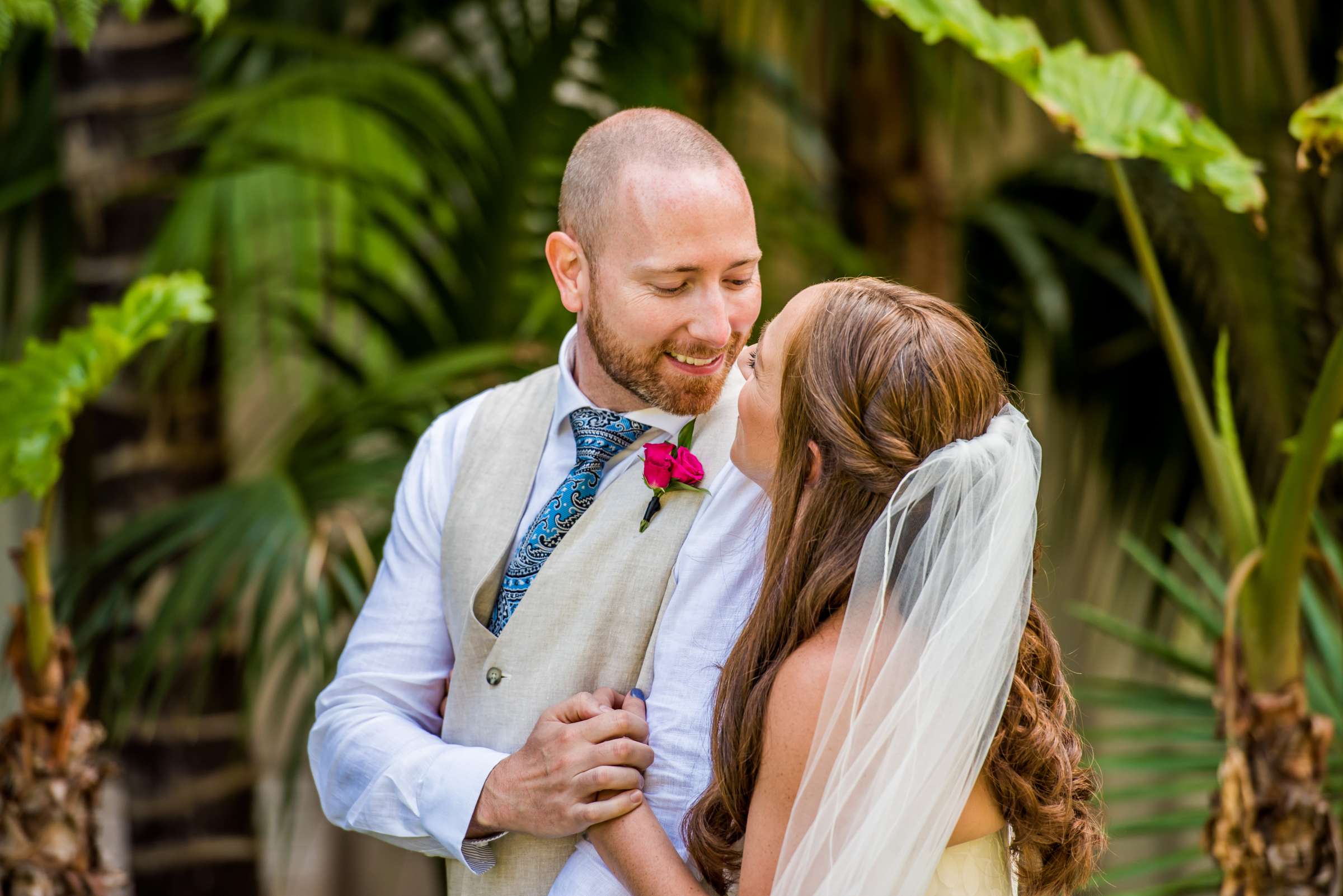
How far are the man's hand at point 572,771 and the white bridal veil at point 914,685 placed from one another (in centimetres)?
22

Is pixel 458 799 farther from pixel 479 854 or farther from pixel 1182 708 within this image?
pixel 1182 708

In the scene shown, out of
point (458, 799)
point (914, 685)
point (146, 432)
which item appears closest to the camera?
point (914, 685)

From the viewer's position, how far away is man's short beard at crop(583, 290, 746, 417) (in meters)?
1.81

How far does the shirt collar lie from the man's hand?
1.27ft

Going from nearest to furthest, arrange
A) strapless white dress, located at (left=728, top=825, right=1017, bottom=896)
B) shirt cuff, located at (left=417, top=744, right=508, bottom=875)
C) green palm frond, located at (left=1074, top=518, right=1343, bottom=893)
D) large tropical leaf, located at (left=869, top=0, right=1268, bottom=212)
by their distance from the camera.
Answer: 1. strapless white dress, located at (left=728, top=825, right=1017, bottom=896)
2. shirt cuff, located at (left=417, top=744, right=508, bottom=875)
3. large tropical leaf, located at (left=869, top=0, right=1268, bottom=212)
4. green palm frond, located at (left=1074, top=518, right=1343, bottom=893)

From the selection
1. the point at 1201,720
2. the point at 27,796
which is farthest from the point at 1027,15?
the point at 27,796

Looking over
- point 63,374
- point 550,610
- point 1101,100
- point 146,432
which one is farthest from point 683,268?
point 146,432

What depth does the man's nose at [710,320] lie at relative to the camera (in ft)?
5.84

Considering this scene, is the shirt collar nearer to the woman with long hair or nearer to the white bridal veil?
the woman with long hair

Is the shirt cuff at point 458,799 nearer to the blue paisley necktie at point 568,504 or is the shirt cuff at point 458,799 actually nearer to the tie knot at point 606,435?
the blue paisley necktie at point 568,504

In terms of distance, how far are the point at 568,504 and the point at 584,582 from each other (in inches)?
5.5

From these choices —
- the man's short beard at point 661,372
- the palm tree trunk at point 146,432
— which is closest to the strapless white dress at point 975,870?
the man's short beard at point 661,372

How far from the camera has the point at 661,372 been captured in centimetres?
182

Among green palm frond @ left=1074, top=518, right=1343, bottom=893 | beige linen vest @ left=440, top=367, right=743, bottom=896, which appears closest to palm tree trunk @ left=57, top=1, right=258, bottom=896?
beige linen vest @ left=440, top=367, right=743, bottom=896
